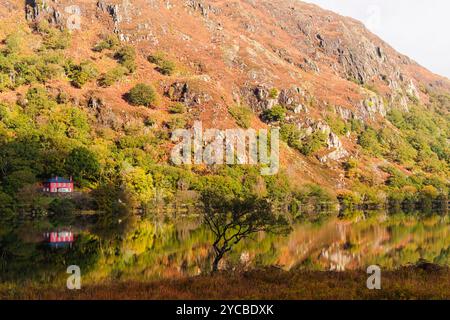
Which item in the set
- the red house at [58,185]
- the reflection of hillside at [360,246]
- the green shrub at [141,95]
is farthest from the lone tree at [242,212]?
the green shrub at [141,95]

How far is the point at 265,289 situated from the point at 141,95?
6536 inches

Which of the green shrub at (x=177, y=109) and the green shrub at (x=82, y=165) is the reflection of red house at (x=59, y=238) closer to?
the green shrub at (x=82, y=165)

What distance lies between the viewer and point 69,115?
154250 mm

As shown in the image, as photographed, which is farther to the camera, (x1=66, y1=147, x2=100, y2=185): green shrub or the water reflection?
(x1=66, y1=147, x2=100, y2=185): green shrub

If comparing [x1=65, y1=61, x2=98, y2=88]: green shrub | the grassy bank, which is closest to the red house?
[x1=65, y1=61, x2=98, y2=88]: green shrub

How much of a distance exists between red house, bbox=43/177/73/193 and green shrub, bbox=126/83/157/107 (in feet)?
225

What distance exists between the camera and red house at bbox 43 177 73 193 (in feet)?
376

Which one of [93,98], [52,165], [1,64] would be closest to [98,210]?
[52,165]

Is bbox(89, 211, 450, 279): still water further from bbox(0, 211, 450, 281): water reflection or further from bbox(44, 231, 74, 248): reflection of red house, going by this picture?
bbox(44, 231, 74, 248): reflection of red house

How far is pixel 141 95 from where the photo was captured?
182 metres

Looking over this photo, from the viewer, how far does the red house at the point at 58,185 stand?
11450 cm

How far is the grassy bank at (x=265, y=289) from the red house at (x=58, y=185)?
93.6m
